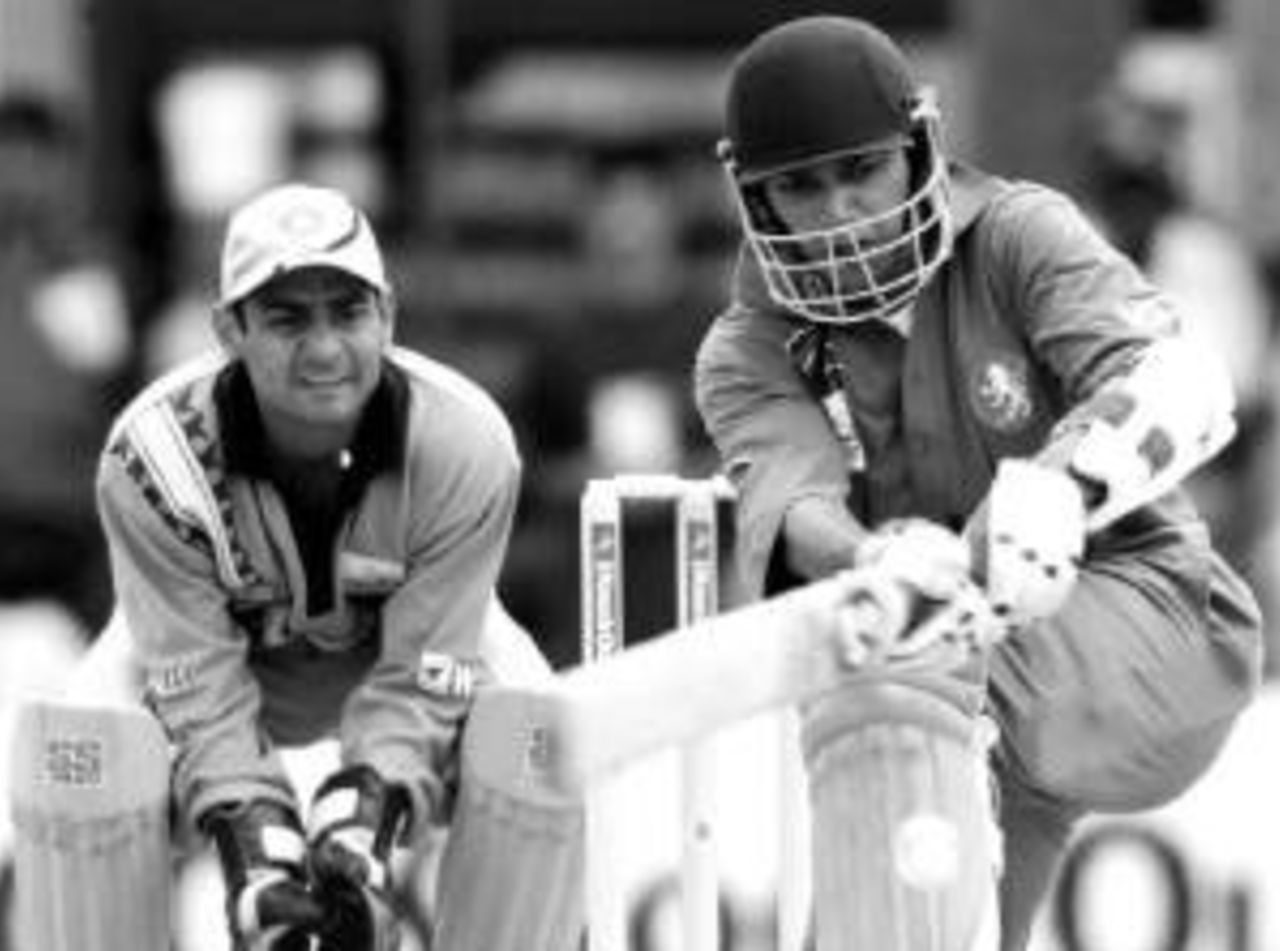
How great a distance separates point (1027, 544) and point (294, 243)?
1497 mm

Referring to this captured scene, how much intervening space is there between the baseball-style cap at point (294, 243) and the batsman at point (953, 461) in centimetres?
55

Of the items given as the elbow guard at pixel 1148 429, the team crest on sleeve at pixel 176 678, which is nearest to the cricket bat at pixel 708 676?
the elbow guard at pixel 1148 429

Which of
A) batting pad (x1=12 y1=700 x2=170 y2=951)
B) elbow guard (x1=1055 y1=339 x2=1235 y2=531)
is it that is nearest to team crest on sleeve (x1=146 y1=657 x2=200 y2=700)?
batting pad (x1=12 y1=700 x2=170 y2=951)

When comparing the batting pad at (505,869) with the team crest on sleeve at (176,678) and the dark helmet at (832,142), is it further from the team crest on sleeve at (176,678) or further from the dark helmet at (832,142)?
the dark helmet at (832,142)

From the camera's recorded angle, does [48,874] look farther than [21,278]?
No

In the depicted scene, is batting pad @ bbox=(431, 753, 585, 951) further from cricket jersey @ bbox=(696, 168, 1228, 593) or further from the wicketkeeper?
cricket jersey @ bbox=(696, 168, 1228, 593)

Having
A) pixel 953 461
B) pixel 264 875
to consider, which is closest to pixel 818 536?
pixel 953 461

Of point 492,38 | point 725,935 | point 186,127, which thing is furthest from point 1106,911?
point 186,127

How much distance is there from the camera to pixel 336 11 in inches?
576

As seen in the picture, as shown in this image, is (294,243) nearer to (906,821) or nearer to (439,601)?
(439,601)

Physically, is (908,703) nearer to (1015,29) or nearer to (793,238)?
(793,238)

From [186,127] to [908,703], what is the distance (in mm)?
10296

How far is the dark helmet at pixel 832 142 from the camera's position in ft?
20.8

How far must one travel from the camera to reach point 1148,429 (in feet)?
20.2
